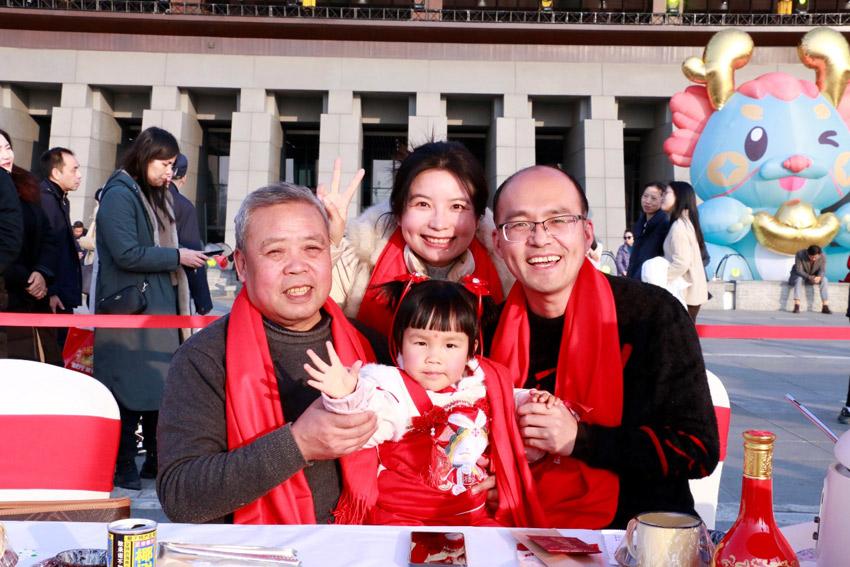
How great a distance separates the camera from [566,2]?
28797mm

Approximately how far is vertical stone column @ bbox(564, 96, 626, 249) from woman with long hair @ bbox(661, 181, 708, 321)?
17462 millimetres

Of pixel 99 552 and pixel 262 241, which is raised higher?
pixel 262 241

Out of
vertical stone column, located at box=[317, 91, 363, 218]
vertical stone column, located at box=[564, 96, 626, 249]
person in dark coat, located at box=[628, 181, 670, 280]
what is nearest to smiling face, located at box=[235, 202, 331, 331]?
person in dark coat, located at box=[628, 181, 670, 280]

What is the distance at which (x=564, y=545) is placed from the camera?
1508 mm

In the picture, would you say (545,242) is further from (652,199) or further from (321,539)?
(652,199)

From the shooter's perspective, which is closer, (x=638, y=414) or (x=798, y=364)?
(x=638, y=414)

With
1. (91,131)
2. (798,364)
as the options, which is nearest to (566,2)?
(91,131)

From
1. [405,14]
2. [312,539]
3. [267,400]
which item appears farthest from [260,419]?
[405,14]

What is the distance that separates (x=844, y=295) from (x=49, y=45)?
2629 centimetres

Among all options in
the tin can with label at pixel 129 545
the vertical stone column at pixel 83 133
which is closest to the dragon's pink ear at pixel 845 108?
the tin can with label at pixel 129 545

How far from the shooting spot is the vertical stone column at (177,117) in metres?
24.6

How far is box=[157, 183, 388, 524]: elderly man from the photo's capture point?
194 centimetres

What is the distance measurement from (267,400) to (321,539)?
2.01 ft

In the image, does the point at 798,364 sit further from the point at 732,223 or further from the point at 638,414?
the point at 732,223
